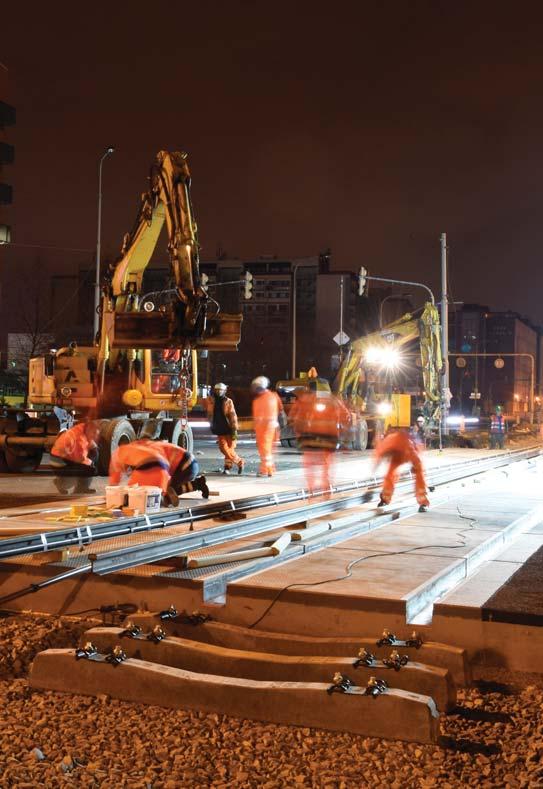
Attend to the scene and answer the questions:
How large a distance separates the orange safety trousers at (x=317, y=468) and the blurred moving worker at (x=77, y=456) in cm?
406

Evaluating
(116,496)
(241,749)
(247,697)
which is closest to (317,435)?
(116,496)

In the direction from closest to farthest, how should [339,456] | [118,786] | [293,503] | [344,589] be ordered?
[118,786], [344,589], [293,503], [339,456]

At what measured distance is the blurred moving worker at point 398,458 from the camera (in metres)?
12.3

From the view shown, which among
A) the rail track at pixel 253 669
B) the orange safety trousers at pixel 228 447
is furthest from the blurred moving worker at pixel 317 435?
the rail track at pixel 253 669

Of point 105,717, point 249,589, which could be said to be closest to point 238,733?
point 105,717

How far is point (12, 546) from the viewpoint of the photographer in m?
7.16

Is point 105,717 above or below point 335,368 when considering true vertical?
below

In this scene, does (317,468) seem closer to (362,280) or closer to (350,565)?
(350,565)

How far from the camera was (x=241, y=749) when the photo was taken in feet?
16.3

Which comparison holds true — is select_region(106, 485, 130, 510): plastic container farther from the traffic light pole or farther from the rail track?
the traffic light pole

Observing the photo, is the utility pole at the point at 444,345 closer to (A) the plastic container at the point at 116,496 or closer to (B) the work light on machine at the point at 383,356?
(B) the work light on machine at the point at 383,356

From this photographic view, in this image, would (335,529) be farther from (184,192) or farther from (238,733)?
(184,192)

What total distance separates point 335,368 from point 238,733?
1113 inches

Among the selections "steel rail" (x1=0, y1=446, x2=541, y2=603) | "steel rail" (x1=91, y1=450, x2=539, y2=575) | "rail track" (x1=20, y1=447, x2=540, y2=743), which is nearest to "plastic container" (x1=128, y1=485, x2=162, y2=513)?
"steel rail" (x1=0, y1=446, x2=541, y2=603)
